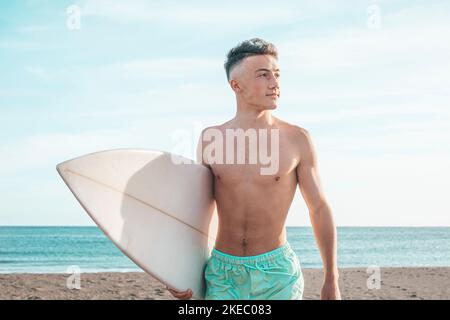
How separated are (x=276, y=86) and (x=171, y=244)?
104 cm

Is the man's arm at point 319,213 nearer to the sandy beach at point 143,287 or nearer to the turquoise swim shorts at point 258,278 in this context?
the turquoise swim shorts at point 258,278

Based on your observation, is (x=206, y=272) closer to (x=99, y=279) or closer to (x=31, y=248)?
(x=99, y=279)

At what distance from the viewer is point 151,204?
10.2 feet

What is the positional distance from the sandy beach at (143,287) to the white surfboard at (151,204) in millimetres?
5512

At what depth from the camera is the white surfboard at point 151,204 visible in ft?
9.80

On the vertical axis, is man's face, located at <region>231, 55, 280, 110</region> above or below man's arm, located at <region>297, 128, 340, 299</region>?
above

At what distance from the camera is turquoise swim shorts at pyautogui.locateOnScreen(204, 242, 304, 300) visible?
2.67 meters

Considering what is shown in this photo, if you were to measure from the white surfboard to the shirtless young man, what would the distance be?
0.57 ft

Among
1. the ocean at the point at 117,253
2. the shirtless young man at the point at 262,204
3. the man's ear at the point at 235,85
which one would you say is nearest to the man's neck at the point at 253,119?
the shirtless young man at the point at 262,204

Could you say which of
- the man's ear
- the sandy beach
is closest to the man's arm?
the man's ear

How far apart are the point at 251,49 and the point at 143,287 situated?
723 centimetres

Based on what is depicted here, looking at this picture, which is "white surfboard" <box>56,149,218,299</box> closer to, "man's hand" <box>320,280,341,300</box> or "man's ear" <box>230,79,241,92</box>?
"man's ear" <box>230,79,241,92</box>
